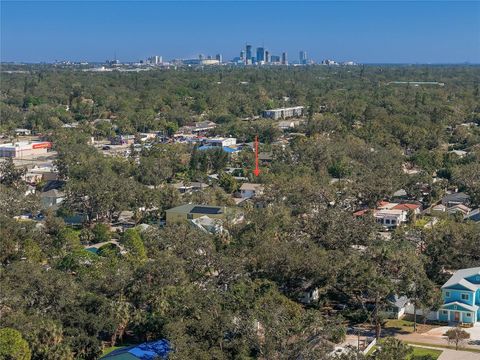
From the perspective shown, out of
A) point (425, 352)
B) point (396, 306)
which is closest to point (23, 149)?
point (396, 306)

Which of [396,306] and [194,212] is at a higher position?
[194,212]

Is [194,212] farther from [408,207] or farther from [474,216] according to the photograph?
[474,216]

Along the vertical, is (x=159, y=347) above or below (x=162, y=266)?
below

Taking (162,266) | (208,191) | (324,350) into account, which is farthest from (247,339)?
(208,191)

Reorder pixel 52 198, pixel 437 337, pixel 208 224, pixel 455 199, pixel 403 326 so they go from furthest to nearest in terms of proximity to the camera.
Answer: pixel 52 198 < pixel 455 199 < pixel 208 224 < pixel 403 326 < pixel 437 337

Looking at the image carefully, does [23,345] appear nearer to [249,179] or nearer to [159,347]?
[159,347]

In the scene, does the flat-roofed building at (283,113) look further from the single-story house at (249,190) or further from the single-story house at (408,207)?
the single-story house at (408,207)

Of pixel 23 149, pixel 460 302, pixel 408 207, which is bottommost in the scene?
pixel 460 302

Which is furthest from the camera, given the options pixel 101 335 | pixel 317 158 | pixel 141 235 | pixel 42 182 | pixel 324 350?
pixel 317 158
